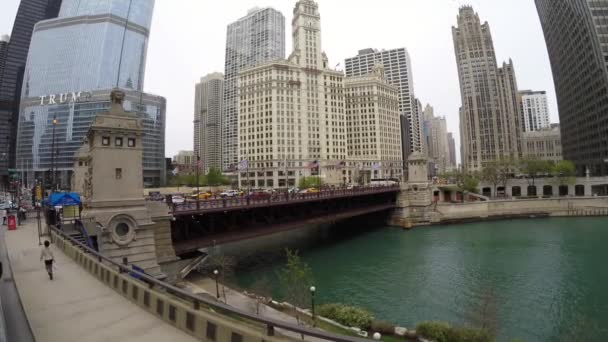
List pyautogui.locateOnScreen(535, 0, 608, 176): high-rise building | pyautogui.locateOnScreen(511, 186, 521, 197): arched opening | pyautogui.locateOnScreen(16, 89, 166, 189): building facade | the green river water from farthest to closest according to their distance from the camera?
1. pyautogui.locateOnScreen(16, 89, 166, 189): building facade
2. pyautogui.locateOnScreen(511, 186, 521, 197): arched opening
3. pyautogui.locateOnScreen(535, 0, 608, 176): high-rise building
4. the green river water

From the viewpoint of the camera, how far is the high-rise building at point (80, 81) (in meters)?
146

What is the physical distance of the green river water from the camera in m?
22.8

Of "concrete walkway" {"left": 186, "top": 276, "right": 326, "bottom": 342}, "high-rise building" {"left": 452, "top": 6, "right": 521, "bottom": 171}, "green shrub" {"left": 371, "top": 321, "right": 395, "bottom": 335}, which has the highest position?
"high-rise building" {"left": 452, "top": 6, "right": 521, "bottom": 171}

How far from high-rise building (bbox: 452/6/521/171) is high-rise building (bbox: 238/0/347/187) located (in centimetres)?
9244

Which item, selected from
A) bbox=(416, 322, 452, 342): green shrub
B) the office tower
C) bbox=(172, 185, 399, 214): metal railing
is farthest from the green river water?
the office tower

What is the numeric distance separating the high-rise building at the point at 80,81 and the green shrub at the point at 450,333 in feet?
504

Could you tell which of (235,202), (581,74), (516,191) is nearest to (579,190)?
(516,191)

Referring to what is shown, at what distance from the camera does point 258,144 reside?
130 metres

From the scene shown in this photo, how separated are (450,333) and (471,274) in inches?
763

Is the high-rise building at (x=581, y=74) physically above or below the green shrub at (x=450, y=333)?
above

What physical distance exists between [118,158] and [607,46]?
444 feet

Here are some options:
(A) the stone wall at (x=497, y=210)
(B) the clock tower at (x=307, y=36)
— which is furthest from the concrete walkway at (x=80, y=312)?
(B) the clock tower at (x=307, y=36)

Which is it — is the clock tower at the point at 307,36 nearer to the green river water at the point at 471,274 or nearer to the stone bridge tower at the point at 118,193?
the green river water at the point at 471,274

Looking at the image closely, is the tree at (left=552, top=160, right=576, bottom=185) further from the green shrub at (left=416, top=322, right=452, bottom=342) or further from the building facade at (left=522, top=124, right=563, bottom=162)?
the green shrub at (left=416, top=322, right=452, bottom=342)
